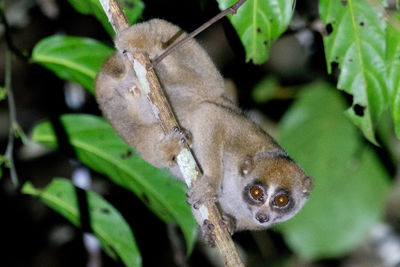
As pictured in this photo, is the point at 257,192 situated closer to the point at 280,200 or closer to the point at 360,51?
the point at 280,200

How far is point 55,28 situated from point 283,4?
2824 millimetres

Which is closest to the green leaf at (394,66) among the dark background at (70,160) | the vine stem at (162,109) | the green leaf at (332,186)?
the vine stem at (162,109)

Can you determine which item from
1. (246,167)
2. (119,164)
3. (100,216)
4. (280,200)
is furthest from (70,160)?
(280,200)

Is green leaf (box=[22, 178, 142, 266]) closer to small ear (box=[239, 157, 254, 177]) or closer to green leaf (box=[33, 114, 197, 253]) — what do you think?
green leaf (box=[33, 114, 197, 253])

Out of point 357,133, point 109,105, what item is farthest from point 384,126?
point 109,105

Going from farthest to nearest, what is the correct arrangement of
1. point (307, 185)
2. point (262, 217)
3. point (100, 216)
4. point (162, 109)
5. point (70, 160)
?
1. point (70, 160)
2. point (307, 185)
3. point (262, 217)
4. point (100, 216)
5. point (162, 109)

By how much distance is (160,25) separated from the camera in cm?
301

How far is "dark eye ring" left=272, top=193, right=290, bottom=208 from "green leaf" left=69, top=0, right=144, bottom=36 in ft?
4.99

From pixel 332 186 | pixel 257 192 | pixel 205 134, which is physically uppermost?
pixel 205 134

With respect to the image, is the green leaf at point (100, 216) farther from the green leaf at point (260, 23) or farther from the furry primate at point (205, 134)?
the green leaf at point (260, 23)

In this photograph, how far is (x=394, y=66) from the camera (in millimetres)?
2623

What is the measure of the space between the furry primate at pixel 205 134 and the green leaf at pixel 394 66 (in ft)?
3.55

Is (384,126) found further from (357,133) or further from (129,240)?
(129,240)

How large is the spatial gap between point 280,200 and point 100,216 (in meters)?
1.22
